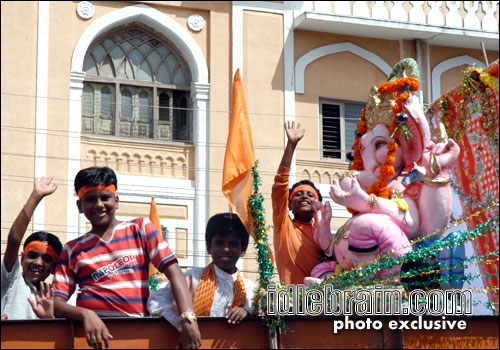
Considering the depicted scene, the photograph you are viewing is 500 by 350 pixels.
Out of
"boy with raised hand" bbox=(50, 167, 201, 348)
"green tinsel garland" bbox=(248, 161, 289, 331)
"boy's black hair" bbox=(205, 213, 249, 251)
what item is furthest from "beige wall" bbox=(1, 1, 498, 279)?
"boy with raised hand" bbox=(50, 167, 201, 348)

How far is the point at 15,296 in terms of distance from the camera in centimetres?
618

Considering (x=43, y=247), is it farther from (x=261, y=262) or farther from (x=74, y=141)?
(x=74, y=141)

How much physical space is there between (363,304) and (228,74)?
401 inches

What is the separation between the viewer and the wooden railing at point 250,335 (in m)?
5.11

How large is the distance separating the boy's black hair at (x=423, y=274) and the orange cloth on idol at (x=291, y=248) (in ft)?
2.84

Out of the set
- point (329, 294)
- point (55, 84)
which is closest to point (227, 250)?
point (329, 294)

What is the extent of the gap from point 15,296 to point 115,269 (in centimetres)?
105

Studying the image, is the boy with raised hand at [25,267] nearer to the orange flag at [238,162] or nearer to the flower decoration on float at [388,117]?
the orange flag at [238,162]

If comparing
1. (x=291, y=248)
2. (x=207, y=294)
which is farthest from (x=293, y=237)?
(x=207, y=294)

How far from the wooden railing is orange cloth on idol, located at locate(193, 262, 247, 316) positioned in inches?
18.2

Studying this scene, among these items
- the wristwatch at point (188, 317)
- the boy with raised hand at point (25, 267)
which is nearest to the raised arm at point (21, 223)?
the boy with raised hand at point (25, 267)

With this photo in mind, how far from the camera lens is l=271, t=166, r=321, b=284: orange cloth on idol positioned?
299 inches

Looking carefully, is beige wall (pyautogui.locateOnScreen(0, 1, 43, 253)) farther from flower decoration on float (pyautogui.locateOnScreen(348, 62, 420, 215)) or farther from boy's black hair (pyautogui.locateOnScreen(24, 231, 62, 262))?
boy's black hair (pyautogui.locateOnScreen(24, 231, 62, 262))

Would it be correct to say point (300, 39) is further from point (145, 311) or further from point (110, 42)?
point (145, 311)
